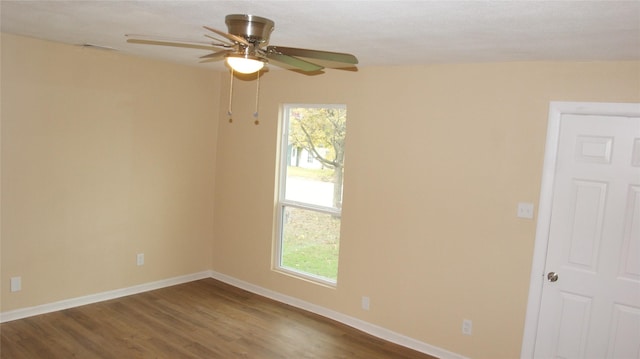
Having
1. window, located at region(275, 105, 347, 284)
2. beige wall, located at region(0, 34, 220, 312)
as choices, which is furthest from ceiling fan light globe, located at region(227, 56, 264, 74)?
beige wall, located at region(0, 34, 220, 312)

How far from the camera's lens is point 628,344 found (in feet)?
9.93

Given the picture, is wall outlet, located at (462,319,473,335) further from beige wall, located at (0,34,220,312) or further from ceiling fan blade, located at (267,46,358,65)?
beige wall, located at (0,34,220,312)

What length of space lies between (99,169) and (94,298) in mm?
1255

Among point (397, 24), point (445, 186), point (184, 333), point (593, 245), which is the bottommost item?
point (184, 333)

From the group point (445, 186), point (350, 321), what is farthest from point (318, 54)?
point (350, 321)

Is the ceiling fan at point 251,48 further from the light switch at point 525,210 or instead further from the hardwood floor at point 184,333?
the hardwood floor at point 184,333

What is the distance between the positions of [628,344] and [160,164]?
434 centimetres

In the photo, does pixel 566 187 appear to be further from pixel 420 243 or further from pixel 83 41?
pixel 83 41

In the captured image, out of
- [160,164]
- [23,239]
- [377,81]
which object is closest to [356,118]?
[377,81]

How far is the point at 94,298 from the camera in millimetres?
4363

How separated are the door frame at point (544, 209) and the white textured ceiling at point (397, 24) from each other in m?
0.34

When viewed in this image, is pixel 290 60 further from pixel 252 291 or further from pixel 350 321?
pixel 252 291

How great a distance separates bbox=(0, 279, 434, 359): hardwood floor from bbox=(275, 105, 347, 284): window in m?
0.52

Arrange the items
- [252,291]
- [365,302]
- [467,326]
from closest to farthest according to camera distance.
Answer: [467,326], [365,302], [252,291]
